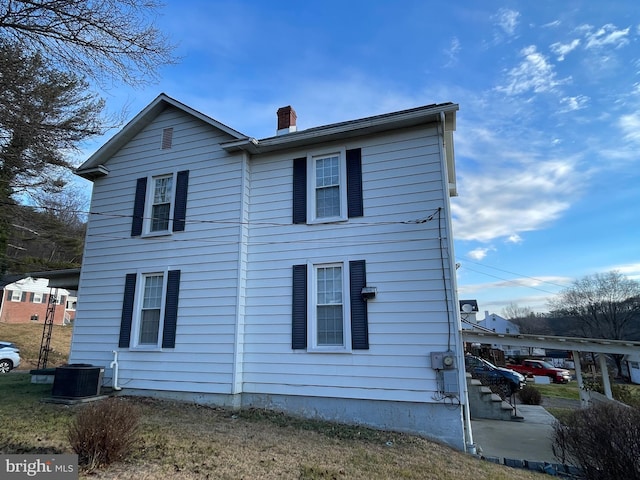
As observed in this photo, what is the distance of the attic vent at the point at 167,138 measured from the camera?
33.2 ft

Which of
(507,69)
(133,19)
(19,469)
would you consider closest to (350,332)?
(19,469)

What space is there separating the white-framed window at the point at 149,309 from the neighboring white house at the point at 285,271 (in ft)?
0.12

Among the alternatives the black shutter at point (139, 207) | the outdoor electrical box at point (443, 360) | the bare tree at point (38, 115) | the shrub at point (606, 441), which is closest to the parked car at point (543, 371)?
the outdoor electrical box at point (443, 360)

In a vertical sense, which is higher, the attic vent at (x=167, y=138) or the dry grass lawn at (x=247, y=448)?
the attic vent at (x=167, y=138)

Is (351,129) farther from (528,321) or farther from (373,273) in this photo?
(528,321)

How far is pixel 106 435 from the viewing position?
14.3 feet

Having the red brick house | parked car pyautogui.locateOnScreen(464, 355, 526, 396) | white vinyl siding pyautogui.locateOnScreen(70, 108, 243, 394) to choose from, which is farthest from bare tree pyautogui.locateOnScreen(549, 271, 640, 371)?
the red brick house

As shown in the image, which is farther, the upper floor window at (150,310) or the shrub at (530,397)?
the shrub at (530,397)

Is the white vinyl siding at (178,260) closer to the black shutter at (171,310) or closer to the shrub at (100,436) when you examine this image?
the black shutter at (171,310)

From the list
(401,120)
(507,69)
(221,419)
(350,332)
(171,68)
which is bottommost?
(221,419)

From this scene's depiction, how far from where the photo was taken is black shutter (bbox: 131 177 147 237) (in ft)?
32.4

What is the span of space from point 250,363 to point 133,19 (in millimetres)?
7241

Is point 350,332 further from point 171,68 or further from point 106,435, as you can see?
point 171,68

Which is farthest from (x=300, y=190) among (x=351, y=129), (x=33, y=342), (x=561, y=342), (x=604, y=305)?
(x=604, y=305)
